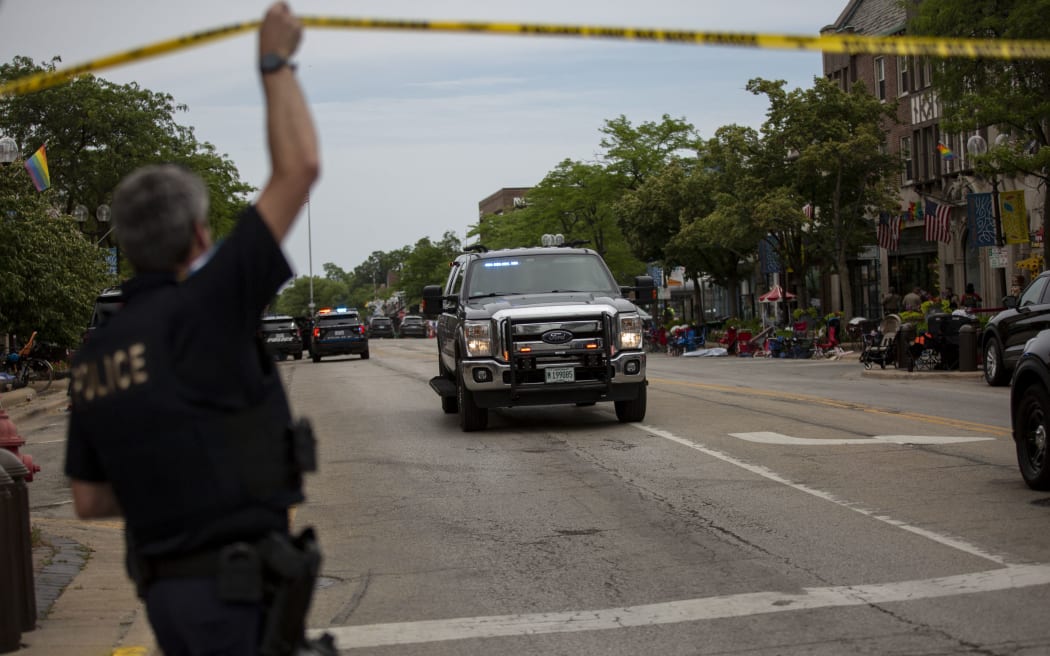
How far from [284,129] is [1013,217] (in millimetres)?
36321

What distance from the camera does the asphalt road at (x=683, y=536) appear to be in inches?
273

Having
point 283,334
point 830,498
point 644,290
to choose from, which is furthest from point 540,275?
point 283,334

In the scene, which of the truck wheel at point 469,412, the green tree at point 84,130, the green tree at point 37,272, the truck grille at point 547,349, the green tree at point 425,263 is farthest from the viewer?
the green tree at point 425,263

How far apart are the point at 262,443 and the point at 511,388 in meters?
12.9

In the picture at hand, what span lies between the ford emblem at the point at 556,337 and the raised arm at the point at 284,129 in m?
12.7

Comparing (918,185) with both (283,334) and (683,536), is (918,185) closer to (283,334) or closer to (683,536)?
(283,334)

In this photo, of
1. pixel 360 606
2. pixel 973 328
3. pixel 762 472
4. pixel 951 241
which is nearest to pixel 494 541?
pixel 360 606

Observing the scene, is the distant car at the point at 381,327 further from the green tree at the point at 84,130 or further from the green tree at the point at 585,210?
the green tree at the point at 84,130

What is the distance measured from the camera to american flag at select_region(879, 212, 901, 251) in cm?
4953

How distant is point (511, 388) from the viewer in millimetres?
16266

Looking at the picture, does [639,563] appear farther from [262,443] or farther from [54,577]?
[262,443]

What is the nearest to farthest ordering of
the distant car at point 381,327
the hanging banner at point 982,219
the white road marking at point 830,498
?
the white road marking at point 830,498
the hanging banner at point 982,219
the distant car at point 381,327

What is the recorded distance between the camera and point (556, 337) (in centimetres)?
1627

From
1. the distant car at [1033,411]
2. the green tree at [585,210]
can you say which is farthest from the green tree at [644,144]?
the distant car at [1033,411]
